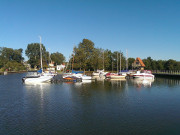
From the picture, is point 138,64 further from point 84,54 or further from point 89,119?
point 89,119

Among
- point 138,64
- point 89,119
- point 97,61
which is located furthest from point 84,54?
point 89,119

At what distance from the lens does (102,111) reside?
2116 cm

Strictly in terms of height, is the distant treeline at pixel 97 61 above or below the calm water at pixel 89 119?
above

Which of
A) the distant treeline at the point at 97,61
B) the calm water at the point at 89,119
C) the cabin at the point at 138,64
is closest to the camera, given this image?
the calm water at the point at 89,119

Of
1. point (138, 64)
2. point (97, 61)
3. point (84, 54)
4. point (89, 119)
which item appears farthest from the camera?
point (138, 64)

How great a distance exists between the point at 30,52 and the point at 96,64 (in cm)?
11048

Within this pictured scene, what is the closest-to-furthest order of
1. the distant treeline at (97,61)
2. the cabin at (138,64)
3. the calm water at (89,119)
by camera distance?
the calm water at (89,119) → the distant treeline at (97,61) → the cabin at (138,64)

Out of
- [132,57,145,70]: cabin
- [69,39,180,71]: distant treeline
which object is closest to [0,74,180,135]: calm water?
[69,39,180,71]: distant treeline

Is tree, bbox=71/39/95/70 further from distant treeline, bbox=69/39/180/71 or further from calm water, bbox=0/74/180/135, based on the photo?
calm water, bbox=0/74/180/135

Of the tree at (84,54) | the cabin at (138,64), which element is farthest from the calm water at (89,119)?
the cabin at (138,64)

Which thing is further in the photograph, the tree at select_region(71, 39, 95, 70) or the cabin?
the cabin

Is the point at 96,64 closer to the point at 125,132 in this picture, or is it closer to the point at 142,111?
the point at 142,111

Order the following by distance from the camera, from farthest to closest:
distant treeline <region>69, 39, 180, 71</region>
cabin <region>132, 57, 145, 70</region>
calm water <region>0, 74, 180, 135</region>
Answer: cabin <region>132, 57, 145, 70</region>
distant treeline <region>69, 39, 180, 71</region>
calm water <region>0, 74, 180, 135</region>

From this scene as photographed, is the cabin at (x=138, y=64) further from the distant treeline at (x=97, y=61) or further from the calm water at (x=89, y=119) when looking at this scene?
the calm water at (x=89, y=119)
